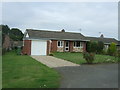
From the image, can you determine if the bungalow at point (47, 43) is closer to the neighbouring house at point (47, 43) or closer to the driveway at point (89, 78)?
the neighbouring house at point (47, 43)

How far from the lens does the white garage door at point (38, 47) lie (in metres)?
25.2

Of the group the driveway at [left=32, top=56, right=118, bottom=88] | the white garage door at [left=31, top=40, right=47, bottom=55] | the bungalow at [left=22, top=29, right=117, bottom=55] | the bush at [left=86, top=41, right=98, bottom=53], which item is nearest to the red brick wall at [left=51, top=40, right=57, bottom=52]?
the bungalow at [left=22, top=29, right=117, bottom=55]

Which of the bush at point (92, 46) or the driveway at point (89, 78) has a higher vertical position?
the bush at point (92, 46)

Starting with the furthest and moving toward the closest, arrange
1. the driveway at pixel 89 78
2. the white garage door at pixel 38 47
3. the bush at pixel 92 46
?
1. the bush at pixel 92 46
2. the white garage door at pixel 38 47
3. the driveway at pixel 89 78

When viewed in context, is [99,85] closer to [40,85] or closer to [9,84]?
[40,85]

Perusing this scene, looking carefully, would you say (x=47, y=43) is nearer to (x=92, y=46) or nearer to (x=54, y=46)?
(x=54, y=46)

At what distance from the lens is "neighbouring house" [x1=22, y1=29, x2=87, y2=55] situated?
25281mm

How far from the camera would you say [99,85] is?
730 cm

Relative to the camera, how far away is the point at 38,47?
1004 inches

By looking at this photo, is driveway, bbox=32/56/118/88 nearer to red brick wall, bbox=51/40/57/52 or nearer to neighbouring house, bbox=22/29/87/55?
neighbouring house, bbox=22/29/87/55

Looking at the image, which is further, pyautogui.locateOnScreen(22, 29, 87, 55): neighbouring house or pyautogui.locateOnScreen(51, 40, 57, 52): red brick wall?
pyautogui.locateOnScreen(51, 40, 57, 52): red brick wall

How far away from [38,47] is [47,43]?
5.26 feet

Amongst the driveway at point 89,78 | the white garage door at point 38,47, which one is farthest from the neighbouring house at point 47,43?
the driveway at point 89,78

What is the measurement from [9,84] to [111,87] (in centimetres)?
441
